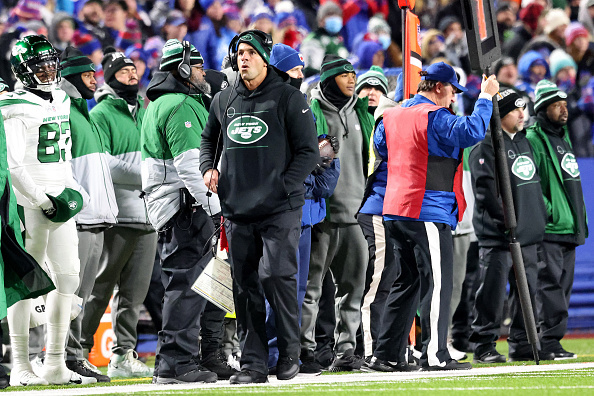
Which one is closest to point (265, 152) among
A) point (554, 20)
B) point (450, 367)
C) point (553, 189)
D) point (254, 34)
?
point (254, 34)

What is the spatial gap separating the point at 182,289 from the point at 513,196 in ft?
11.5

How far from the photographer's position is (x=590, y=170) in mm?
12727

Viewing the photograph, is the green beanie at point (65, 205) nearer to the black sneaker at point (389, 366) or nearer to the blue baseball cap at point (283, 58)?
the blue baseball cap at point (283, 58)

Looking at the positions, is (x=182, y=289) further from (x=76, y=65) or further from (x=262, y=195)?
(x=76, y=65)

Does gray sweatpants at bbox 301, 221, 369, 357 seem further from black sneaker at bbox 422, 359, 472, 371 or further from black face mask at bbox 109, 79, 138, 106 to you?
black face mask at bbox 109, 79, 138, 106

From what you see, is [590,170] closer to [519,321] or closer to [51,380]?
[519,321]

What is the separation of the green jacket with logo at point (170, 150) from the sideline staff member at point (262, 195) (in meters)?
0.27

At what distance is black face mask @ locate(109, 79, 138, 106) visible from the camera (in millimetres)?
8992

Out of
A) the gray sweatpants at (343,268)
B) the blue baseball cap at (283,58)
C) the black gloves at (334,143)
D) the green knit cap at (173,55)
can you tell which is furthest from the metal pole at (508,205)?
the green knit cap at (173,55)

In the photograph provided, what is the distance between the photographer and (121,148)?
8859mm

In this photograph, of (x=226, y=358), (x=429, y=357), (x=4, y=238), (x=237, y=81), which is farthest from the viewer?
(x=226, y=358)

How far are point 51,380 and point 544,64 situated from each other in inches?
363

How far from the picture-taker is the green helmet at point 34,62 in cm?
747


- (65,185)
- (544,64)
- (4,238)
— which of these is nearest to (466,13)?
(65,185)
